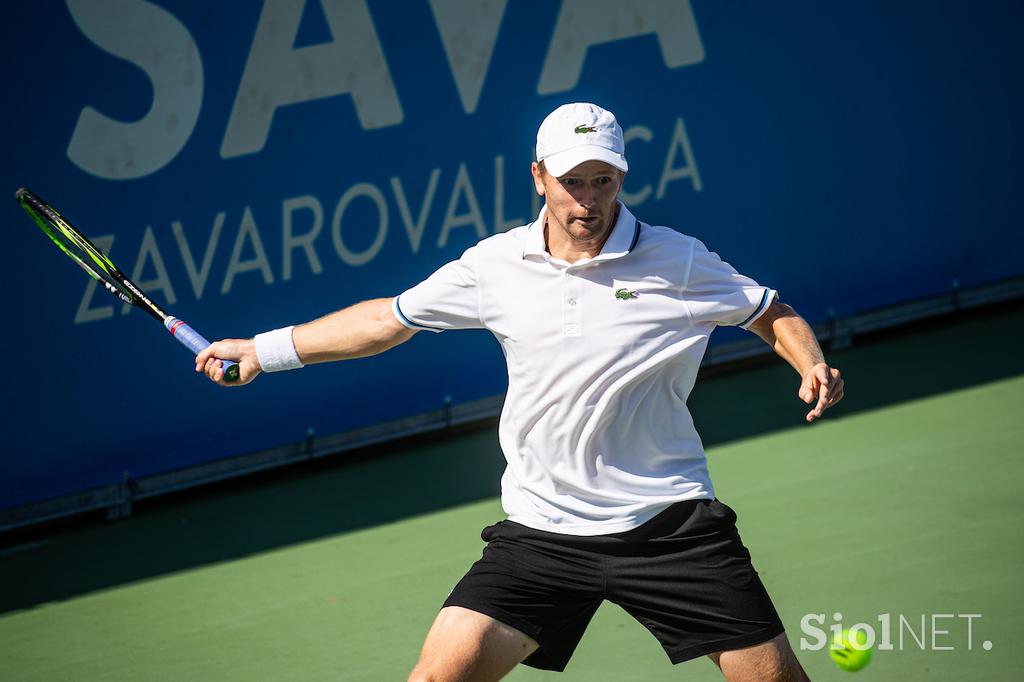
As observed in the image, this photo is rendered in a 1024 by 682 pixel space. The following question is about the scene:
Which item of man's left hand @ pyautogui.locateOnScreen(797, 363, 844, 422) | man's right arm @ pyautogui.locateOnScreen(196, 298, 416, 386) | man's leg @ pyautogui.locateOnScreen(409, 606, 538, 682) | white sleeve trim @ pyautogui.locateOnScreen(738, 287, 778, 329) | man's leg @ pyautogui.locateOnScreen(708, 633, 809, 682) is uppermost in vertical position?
man's right arm @ pyautogui.locateOnScreen(196, 298, 416, 386)

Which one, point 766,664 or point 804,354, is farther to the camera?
point 804,354

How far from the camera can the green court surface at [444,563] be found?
18.2 feet

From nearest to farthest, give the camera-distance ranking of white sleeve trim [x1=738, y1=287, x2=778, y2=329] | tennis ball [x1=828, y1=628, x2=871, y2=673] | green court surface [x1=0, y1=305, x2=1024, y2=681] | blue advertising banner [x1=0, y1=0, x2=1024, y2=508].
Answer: white sleeve trim [x1=738, y1=287, x2=778, y2=329], tennis ball [x1=828, y1=628, x2=871, y2=673], green court surface [x1=0, y1=305, x2=1024, y2=681], blue advertising banner [x1=0, y1=0, x2=1024, y2=508]

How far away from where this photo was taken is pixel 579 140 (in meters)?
4.09

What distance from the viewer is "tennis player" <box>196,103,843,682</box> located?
406 centimetres

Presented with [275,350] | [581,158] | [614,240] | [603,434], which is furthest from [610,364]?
[275,350]

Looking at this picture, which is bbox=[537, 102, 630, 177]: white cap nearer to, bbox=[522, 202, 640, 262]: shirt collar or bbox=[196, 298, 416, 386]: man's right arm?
bbox=[522, 202, 640, 262]: shirt collar

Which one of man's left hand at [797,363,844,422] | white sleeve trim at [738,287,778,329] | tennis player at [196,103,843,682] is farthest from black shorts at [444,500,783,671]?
white sleeve trim at [738,287,778,329]

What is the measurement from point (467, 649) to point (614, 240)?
1210mm

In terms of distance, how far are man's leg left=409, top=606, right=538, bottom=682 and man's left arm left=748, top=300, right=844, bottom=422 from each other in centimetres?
104

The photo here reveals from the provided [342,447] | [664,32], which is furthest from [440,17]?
[342,447]

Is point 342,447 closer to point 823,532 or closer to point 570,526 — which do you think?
point 823,532

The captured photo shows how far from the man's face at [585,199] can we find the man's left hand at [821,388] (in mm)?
711

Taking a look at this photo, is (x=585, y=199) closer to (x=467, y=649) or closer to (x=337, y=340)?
(x=337, y=340)
